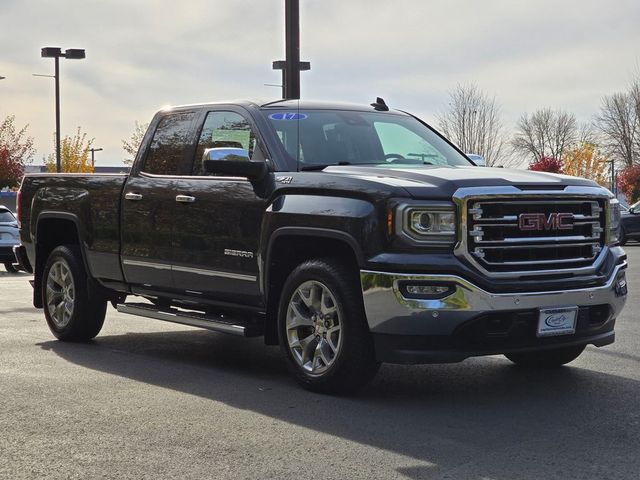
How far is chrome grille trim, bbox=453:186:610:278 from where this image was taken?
6227 mm

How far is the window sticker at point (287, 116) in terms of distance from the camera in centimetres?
771

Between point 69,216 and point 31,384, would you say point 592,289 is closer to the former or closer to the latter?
point 31,384

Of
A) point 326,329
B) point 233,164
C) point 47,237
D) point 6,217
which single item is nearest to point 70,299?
point 47,237

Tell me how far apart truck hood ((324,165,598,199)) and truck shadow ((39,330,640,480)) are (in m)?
1.34

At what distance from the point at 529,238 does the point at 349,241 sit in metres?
1.11

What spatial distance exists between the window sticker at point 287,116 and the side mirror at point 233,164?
60 centimetres

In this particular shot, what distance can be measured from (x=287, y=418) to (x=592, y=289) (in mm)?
2138

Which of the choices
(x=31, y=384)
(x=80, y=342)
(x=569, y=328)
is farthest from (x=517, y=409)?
(x=80, y=342)

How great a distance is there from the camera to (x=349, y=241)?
21.0ft

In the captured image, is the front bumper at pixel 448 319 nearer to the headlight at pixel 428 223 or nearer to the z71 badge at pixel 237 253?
Result: the headlight at pixel 428 223

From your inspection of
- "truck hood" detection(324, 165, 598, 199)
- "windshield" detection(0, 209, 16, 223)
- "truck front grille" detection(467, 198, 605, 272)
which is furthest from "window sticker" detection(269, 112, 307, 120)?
"windshield" detection(0, 209, 16, 223)

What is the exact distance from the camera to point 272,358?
8445 mm

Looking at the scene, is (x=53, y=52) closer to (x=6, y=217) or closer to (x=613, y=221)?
(x=6, y=217)

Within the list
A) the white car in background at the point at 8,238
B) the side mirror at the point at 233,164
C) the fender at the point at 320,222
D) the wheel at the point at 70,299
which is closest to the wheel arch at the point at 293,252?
the fender at the point at 320,222
